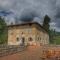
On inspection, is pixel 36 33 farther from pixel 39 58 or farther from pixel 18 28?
pixel 39 58

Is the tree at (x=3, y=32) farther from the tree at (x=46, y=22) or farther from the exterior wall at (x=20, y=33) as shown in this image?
the tree at (x=46, y=22)

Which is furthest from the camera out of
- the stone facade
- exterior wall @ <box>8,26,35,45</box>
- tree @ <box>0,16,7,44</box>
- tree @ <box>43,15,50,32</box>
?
tree @ <box>43,15,50,32</box>

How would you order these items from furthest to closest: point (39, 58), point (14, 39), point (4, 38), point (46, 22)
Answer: point (46, 22) → point (4, 38) → point (14, 39) → point (39, 58)

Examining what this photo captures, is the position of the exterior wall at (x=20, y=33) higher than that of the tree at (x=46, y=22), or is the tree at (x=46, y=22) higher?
the tree at (x=46, y=22)

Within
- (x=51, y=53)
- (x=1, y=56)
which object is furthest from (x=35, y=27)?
(x=1, y=56)

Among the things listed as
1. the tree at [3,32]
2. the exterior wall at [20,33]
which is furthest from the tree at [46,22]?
the exterior wall at [20,33]

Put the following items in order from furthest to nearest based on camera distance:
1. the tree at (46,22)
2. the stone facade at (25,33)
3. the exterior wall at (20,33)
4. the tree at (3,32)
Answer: the tree at (46,22)
the tree at (3,32)
the exterior wall at (20,33)
the stone facade at (25,33)

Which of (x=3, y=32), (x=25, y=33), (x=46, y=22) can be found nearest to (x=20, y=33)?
(x=25, y=33)

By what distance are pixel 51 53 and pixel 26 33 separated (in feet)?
90.2

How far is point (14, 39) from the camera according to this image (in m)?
46.2

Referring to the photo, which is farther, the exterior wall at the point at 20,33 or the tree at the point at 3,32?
the tree at the point at 3,32

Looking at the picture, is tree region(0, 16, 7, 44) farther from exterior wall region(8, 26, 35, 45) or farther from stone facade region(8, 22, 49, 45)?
stone facade region(8, 22, 49, 45)

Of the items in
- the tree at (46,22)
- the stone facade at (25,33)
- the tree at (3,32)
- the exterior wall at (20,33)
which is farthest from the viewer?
the tree at (46,22)

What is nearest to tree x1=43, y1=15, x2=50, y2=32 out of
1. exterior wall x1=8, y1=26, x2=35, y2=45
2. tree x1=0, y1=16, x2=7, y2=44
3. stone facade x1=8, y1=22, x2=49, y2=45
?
tree x1=0, y1=16, x2=7, y2=44
